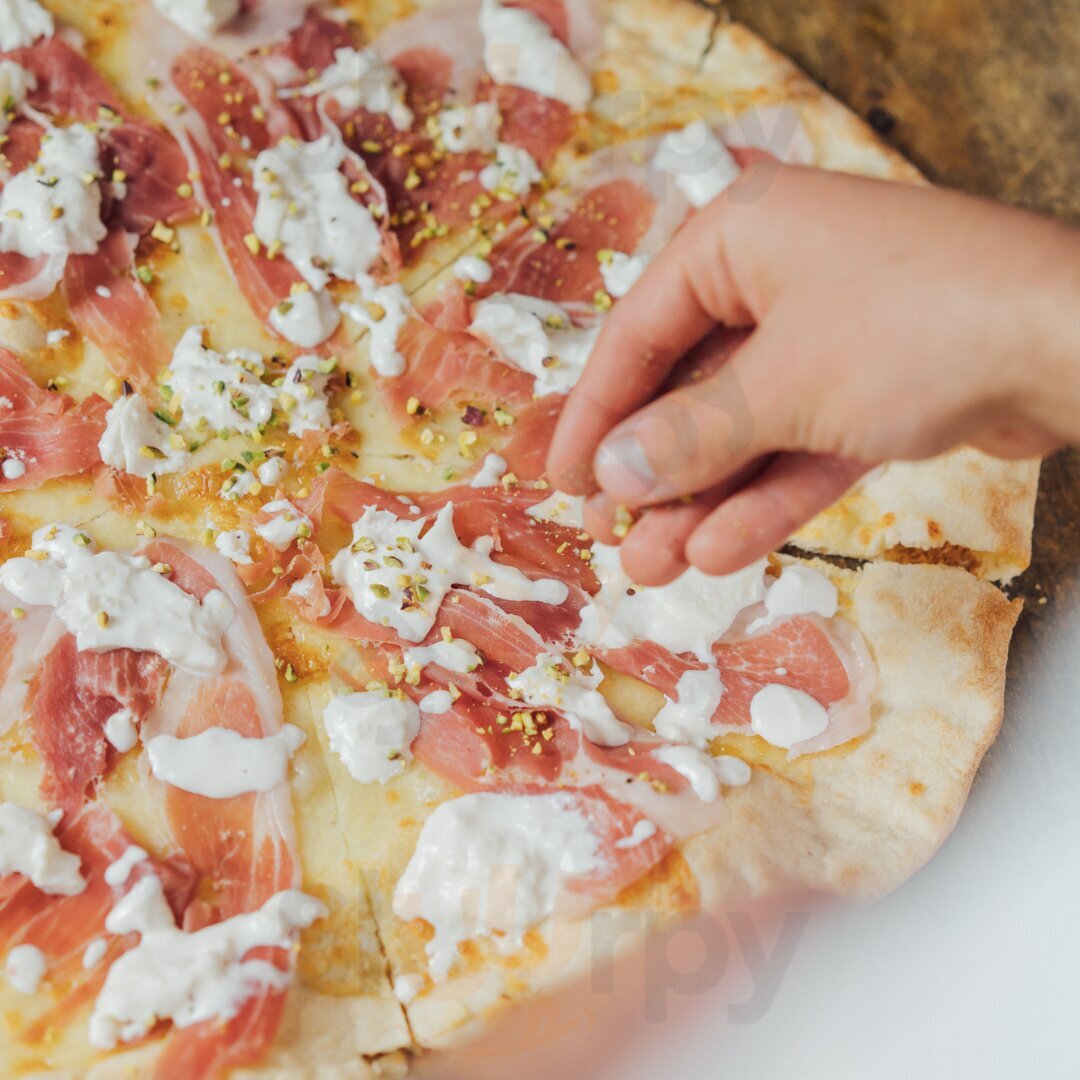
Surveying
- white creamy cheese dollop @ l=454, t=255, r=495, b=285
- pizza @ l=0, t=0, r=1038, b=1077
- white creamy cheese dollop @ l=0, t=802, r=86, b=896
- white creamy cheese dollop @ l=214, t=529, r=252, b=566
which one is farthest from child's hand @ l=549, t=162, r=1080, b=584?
white creamy cheese dollop @ l=0, t=802, r=86, b=896

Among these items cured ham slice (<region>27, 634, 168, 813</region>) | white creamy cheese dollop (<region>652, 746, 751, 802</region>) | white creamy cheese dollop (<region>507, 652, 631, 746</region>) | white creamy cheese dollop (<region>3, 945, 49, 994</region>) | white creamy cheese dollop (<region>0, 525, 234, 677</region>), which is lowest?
white creamy cheese dollop (<region>3, 945, 49, 994</region>)

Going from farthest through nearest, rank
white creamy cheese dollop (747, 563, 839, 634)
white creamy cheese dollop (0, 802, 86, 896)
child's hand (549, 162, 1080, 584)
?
white creamy cheese dollop (747, 563, 839, 634), white creamy cheese dollop (0, 802, 86, 896), child's hand (549, 162, 1080, 584)

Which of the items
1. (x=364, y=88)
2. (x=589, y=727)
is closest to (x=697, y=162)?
(x=364, y=88)

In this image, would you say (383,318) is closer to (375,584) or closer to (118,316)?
(118,316)

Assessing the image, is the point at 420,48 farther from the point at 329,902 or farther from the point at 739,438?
the point at 329,902

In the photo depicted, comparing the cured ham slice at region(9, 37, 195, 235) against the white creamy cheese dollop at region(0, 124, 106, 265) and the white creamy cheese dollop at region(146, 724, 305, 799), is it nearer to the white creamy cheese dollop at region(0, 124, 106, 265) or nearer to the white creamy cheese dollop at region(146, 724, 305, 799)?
the white creamy cheese dollop at region(0, 124, 106, 265)

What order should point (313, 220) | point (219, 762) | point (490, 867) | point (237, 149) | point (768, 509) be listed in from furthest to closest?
point (237, 149)
point (313, 220)
point (219, 762)
point (490, 867)
point (768, 509)

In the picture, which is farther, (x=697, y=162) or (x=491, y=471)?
(x=697, y=162)
